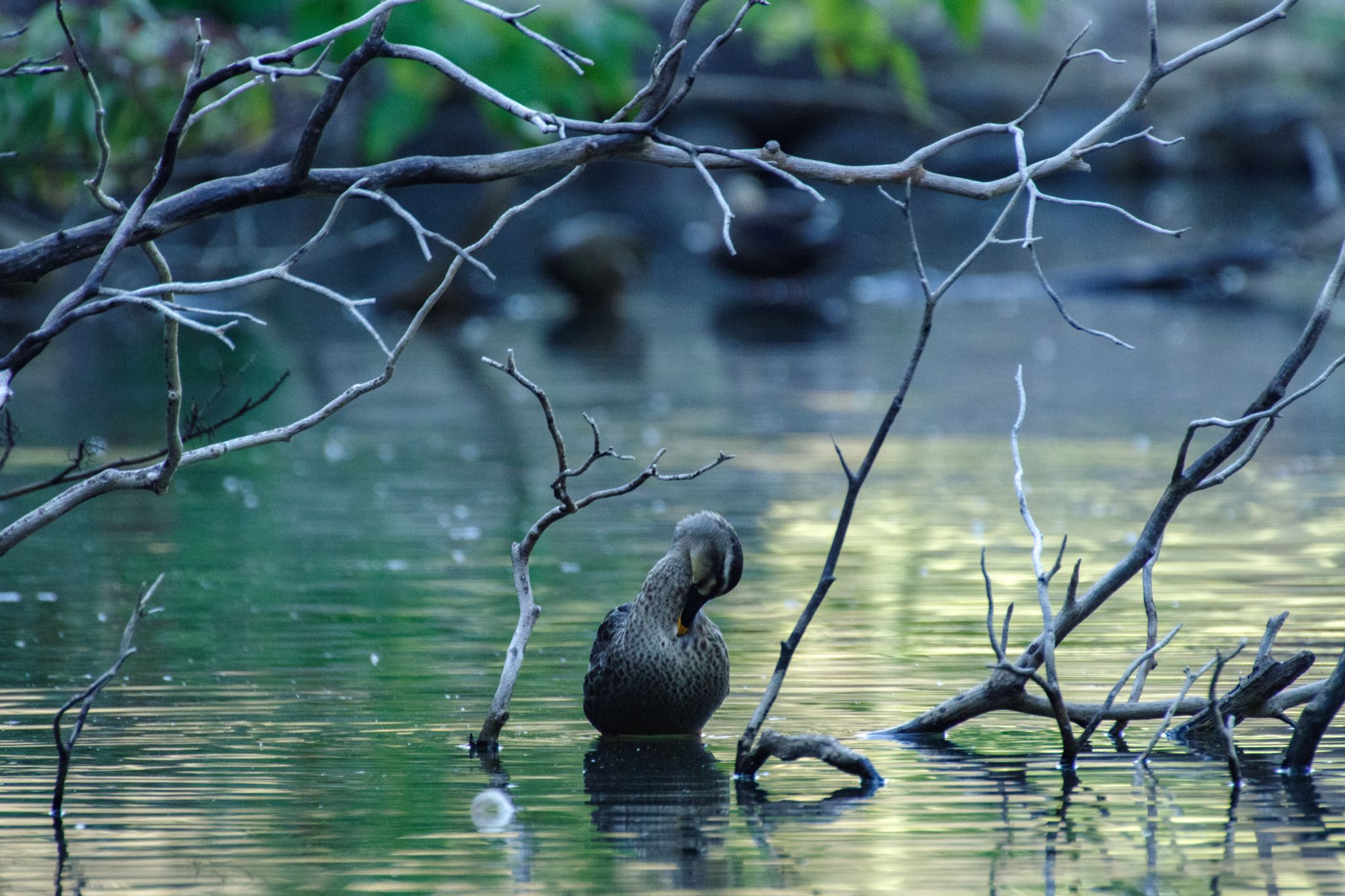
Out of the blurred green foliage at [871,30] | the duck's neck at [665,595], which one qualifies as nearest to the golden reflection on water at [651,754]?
the duck's neck at [665,595]

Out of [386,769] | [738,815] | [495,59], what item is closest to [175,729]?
[386,769]

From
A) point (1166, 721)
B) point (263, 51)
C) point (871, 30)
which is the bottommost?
point (1166, 721)

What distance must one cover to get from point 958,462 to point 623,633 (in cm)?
762

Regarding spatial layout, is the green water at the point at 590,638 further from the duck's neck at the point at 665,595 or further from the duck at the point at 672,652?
the duck's neck at the point at 665,595

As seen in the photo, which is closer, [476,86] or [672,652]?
[476,86]

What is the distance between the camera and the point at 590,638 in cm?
841

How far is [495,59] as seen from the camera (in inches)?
706

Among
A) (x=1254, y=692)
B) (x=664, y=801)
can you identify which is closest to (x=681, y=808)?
(x=664, y=801)

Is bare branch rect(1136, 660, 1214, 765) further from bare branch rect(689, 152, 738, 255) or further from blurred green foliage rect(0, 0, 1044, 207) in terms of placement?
blurred green foliage rect(0, 0, 1044, 207)

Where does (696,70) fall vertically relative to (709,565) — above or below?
above

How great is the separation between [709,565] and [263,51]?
42.4 feet

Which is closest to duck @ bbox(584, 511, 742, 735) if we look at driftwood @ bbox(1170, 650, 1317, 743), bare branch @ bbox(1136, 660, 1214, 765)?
bare branch @ bbox(1136, 660, 1214, 765)

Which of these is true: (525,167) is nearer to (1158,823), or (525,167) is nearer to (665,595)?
(665,595)

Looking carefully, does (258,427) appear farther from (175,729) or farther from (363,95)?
(363,95)
